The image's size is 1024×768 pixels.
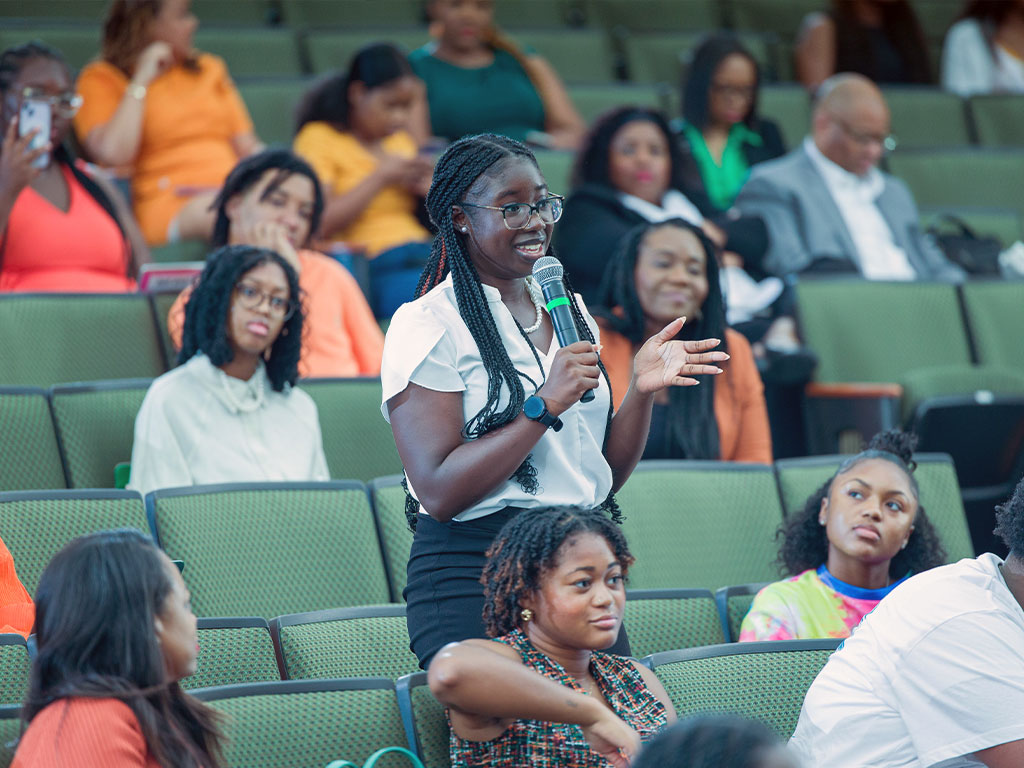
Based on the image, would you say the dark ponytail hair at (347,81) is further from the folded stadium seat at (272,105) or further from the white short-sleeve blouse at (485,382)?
the white short-sleeve blouse at (485,382)

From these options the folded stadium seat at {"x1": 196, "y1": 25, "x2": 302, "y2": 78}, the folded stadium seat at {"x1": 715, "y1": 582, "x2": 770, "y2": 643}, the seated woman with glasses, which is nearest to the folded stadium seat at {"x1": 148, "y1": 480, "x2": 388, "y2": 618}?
Answer: the seated woman with glasses

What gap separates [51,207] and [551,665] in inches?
98.5

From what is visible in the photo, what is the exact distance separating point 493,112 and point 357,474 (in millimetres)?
2164

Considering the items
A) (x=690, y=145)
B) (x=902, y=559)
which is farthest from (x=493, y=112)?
(x=902, y=559)

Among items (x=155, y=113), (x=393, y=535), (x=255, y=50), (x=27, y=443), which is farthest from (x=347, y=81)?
(x=393, y=535)

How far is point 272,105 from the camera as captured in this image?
5348mm

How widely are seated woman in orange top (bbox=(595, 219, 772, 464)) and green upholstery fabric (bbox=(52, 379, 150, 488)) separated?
1.15m

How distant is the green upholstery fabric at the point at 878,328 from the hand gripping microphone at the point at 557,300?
2.50 metres

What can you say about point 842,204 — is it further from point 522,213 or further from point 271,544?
point 522,213

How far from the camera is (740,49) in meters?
5.25

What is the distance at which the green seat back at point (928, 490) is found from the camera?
3391mm

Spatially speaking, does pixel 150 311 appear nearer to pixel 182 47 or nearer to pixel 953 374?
pixel 182 47

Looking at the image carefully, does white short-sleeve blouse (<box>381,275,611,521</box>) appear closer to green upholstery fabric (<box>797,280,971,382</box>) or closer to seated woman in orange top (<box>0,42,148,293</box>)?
seated woman in orange top (<box>0,42,148,293</box>)

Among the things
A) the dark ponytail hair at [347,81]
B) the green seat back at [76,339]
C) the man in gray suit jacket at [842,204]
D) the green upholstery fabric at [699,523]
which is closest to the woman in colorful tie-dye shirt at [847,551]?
the green upholstery fabric at [699,523]
